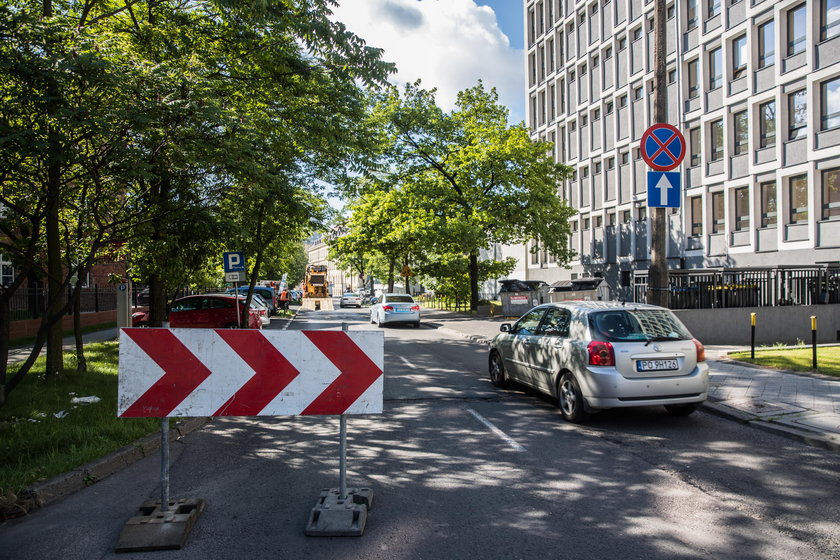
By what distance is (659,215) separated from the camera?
10836 mm

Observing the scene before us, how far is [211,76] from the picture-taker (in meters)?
8.79

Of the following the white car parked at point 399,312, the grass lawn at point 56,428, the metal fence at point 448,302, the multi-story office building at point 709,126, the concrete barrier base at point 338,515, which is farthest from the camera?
the metal fence at point 448,302

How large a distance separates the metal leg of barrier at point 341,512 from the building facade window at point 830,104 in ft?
79.2

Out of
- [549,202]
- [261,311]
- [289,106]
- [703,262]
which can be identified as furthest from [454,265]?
[289,106]

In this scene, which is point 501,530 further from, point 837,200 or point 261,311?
point 837,200

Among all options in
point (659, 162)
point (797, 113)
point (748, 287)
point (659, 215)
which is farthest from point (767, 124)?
point (659, 162)

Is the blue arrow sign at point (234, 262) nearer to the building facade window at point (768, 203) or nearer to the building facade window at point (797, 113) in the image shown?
the building facade window at point (768, 203)

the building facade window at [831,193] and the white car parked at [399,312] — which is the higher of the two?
the building facade window at [831,193]

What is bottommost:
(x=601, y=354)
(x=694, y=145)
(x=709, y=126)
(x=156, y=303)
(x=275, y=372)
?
(x=601, y=354)

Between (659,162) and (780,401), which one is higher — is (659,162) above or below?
above

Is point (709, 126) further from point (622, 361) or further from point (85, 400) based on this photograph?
point (85, 400)

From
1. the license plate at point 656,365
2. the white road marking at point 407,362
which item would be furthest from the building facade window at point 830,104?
the license plate at point 656,365

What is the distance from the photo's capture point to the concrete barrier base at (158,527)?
3973 mm

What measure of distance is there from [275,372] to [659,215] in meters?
8.43
